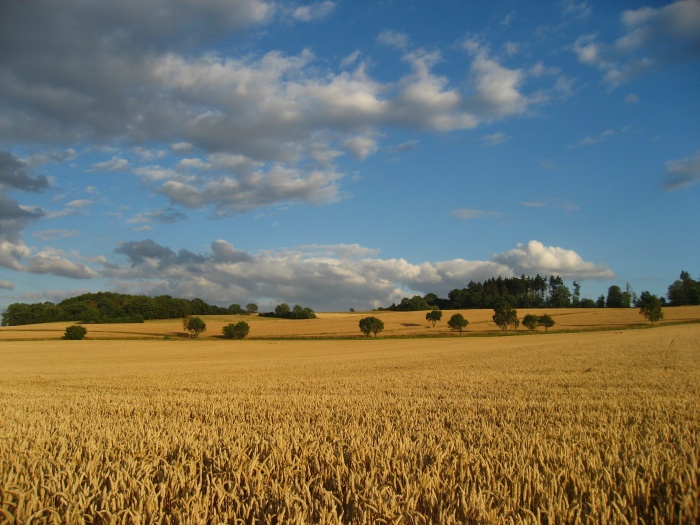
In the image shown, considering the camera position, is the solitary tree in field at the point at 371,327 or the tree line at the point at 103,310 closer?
the solitary tree in field at the point at 371,327

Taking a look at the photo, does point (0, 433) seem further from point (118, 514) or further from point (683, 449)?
point (683, 449)

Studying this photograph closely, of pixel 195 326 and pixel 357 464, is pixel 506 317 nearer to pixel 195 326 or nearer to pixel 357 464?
pixel 195 326

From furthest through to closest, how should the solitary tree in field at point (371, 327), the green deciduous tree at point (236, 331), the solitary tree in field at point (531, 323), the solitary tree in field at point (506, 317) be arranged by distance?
the solitary tree in field at point (506, 317) → the solitary tree in field at point (531, 323) → the green deciduous tree at point (236, 331) → the solitary tree in field at point (371, 327)

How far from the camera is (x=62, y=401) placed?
36.1 feet

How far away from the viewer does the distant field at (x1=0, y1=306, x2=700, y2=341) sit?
84000 millimetres

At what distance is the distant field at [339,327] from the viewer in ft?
276

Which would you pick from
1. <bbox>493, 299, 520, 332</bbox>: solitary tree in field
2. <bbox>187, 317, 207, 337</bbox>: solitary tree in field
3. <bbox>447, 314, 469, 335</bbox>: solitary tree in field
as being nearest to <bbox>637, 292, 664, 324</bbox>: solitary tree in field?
<bbox>493, 299, 520, 332</bbox>: solitary tree in field

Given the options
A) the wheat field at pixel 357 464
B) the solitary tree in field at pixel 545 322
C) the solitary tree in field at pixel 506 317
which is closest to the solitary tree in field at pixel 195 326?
the solitary tree in field at pixel 506 317

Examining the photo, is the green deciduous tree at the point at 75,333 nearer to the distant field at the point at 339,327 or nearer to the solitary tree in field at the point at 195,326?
the distant field at the point at 339,327

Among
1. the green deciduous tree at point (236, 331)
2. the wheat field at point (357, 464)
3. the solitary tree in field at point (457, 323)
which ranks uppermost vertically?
the wheat field at point (357, 464)

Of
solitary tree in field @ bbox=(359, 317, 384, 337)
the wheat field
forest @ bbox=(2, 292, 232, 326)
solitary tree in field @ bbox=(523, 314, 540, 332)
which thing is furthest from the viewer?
forest @ bbox=(2, 292, 232, 326)

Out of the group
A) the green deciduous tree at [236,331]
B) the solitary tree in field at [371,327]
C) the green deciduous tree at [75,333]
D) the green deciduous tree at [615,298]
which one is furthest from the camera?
the green deciduous tree at [615,298]

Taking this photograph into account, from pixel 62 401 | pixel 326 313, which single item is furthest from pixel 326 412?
pixel 326 313

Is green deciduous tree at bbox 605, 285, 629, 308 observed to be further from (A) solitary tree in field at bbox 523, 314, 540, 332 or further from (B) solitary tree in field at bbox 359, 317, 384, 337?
(B) solitary tree in field at bbox 359, 317, 384, 337
